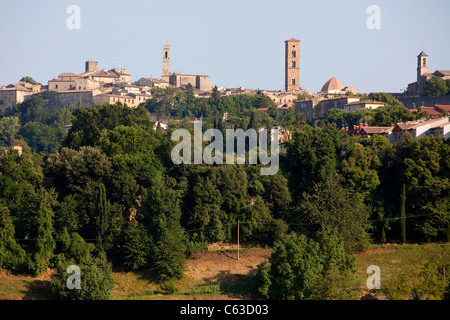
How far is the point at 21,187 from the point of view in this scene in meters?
34.7

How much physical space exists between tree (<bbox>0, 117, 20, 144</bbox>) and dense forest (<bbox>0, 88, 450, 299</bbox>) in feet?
123

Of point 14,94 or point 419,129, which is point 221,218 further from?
point 14,94

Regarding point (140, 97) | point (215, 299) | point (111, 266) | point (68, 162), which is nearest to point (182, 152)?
point (68, 162)

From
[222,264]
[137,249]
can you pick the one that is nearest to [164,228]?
[137,249]

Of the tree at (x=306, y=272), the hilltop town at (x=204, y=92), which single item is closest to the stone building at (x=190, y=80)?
the hilltop town at (x=204, y=92)

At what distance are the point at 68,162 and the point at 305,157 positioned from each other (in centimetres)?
1180

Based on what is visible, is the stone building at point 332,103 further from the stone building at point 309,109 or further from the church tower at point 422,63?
the church tower at point 422,63

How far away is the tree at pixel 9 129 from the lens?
77062 mm

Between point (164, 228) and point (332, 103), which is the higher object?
point (332, 103)

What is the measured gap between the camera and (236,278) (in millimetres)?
32250

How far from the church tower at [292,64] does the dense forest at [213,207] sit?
70718mm

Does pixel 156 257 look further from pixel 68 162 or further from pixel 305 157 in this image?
pixel 305 157

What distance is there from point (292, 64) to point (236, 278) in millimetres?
81835
